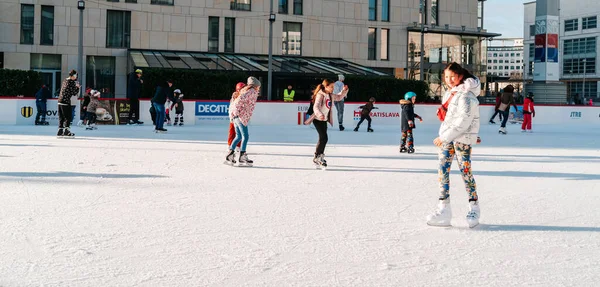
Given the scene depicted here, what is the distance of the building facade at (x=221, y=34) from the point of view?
37594 millimetres

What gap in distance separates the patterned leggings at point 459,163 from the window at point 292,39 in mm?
36681

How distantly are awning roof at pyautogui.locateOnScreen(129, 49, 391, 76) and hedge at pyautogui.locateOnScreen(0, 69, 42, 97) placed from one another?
579 cm

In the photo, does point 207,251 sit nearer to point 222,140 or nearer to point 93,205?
point 93,205

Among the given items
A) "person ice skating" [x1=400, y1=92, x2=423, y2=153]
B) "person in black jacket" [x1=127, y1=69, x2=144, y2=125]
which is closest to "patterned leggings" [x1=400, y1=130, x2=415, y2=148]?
"person ice skating" [x1=400, y1=92, x2=423, y2=153]

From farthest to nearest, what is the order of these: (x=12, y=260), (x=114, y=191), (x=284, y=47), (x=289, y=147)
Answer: (x=284, y=47) < (x=289, y=147) < (x=114, y=191) < (x=12, y=260)

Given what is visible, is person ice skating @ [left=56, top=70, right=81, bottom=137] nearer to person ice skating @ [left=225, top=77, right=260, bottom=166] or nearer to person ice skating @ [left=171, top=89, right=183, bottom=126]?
person ice skating @ [left=225, top=77, right=260, bottom=166]

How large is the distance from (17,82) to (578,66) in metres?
76.1

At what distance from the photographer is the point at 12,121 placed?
A: 25.0 meters

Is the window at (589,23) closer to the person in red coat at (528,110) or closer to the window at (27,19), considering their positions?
the person in red coat at (528,110)

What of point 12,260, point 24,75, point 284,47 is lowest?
point 12,260

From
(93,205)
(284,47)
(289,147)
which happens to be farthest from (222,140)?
(284,47)

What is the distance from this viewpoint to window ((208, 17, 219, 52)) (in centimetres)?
4106

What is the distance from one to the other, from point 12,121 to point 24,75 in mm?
3901

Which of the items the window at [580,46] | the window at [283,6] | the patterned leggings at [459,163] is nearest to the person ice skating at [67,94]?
the patterned leggings at [459,163]
